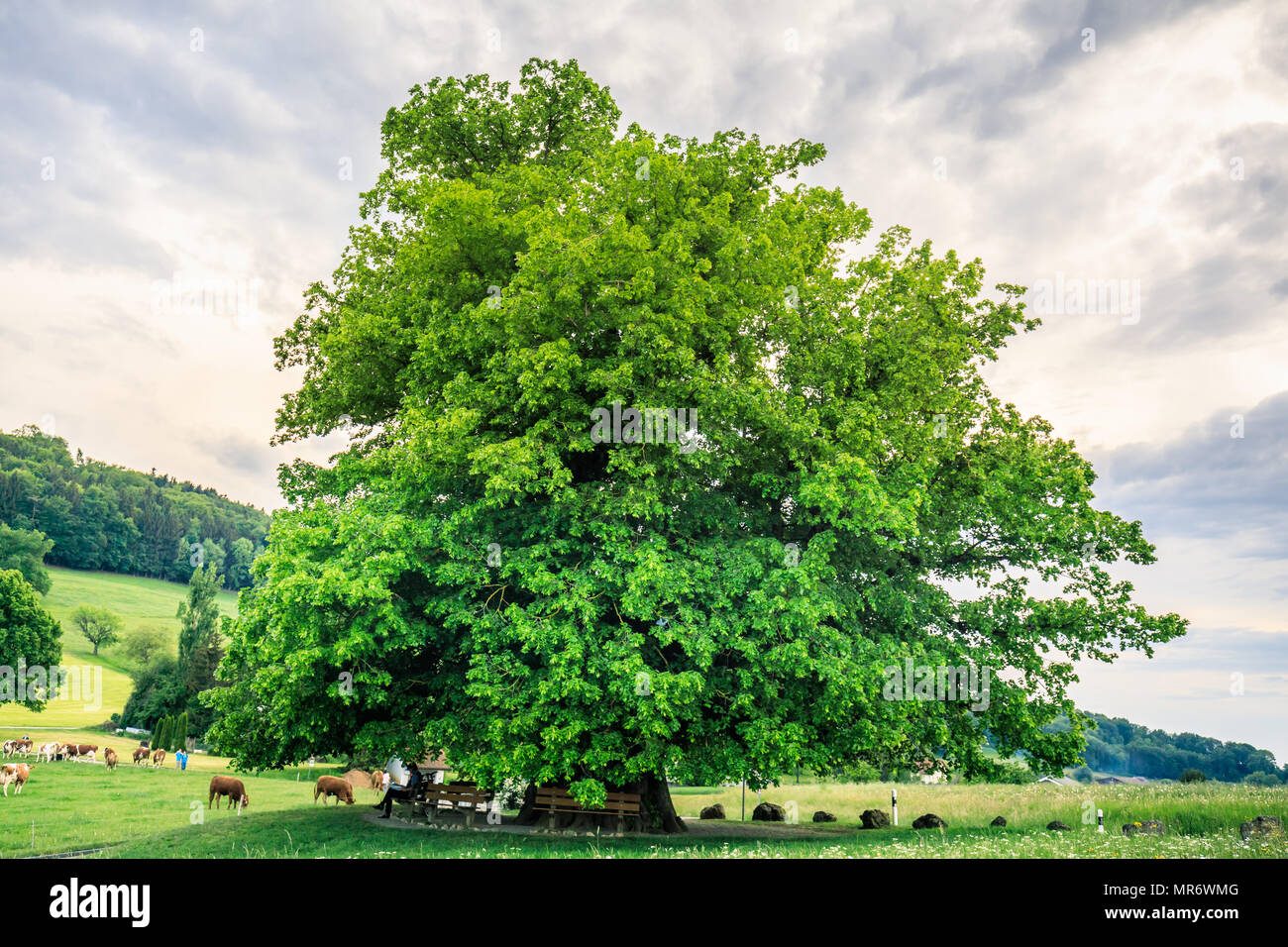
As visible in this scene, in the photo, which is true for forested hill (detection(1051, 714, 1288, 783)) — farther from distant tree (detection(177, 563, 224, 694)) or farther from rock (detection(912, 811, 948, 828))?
distant tree (detection(177, 563, 224, 694))

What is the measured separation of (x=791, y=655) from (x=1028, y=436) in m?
11.4

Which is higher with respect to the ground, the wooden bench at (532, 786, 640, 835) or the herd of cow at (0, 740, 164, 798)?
the wooden bench at (532, 786, 640, 835)

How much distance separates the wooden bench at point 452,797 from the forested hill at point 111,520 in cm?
10634

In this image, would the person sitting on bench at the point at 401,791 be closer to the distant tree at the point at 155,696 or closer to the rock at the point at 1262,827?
the rock at the point at 1262,827

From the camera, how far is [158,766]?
4903 centimetres

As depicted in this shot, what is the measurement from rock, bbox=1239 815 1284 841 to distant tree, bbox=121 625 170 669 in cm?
10458

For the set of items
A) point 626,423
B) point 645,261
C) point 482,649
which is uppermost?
point 645,261

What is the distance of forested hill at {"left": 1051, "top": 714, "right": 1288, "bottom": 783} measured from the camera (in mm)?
69000

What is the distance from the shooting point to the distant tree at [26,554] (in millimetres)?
92688

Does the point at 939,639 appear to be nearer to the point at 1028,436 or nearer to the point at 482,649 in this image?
the point at 1028,436

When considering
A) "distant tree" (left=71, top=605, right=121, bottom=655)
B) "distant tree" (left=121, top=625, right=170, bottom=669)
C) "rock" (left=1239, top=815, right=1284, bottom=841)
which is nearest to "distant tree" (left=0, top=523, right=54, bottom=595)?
"distant tree" (left=71, top=605, right=121, bottom=655)

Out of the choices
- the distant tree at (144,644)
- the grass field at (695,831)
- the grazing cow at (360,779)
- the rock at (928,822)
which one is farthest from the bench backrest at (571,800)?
the distant tree at (144,644)
